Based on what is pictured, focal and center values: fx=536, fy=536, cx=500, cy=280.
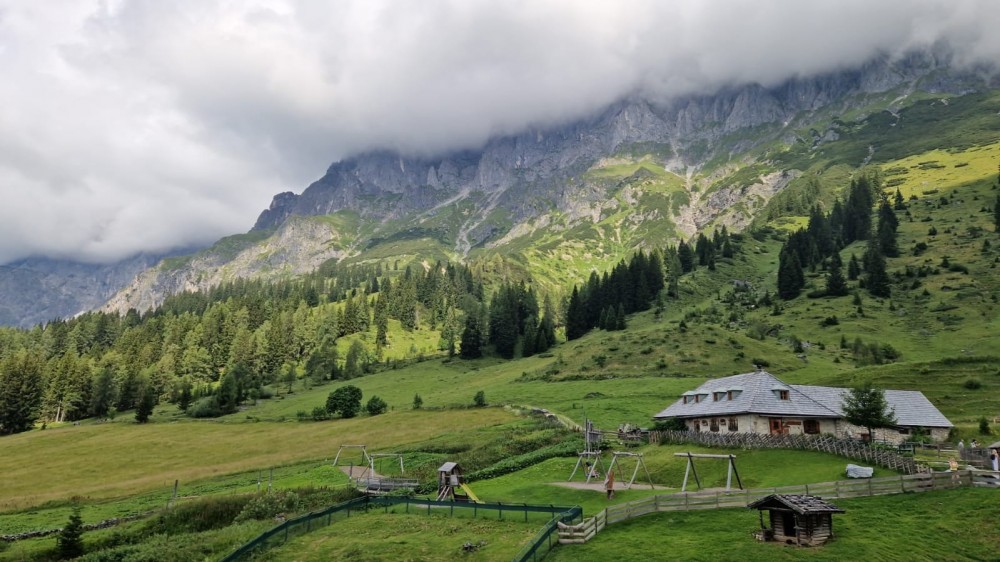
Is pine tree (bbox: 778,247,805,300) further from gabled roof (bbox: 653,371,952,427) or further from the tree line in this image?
gabled roof (bbox: 653,371,952,427)

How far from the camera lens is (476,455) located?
58906 millimetres

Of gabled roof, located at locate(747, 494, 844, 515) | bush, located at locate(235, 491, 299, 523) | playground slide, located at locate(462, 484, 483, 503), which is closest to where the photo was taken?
gabled roof, located at locate(747, 494, 844, 515)

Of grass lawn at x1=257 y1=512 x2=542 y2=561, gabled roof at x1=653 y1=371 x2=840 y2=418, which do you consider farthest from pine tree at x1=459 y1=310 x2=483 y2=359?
grass lawn at x1=257 y1=512 x2=542 y2=561

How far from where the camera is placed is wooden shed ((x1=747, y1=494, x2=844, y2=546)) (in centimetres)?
2625

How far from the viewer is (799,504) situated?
2652 centimetres

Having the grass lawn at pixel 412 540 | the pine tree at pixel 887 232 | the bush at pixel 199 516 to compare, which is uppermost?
the pine tree at pixel 887 232

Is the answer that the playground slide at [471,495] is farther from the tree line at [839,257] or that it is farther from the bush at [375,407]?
the tree line at [839,257]

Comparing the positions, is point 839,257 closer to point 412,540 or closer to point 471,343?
point 471,343

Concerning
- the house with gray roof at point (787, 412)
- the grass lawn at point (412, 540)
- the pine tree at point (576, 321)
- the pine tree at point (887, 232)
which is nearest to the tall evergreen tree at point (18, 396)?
the grass lawn at point (412, 540)

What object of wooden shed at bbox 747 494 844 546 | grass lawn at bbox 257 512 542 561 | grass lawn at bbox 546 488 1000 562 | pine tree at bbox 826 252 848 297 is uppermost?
pine tree at bbox 826 252 848 297

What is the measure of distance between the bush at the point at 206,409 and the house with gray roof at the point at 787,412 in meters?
103

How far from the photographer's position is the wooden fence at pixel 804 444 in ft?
129

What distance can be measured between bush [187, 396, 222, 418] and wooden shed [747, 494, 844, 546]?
122437 mm

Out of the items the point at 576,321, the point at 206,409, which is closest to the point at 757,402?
the point at 206,409
